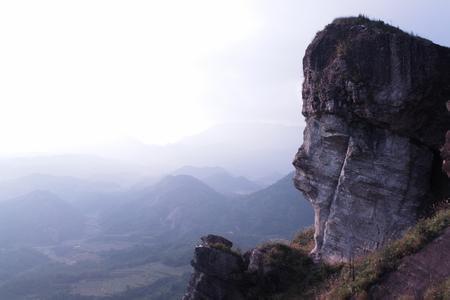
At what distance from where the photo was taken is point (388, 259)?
14469 mm

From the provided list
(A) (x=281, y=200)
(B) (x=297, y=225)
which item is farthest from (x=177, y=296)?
(A) (x=281, y=200)

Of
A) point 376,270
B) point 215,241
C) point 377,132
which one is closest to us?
point 376,270

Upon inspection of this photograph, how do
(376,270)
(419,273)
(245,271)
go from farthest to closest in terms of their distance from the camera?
(245,271) → (376,270) → (419,273)

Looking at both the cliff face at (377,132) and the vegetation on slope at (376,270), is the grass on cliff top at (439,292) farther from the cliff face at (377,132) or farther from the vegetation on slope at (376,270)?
the cliff face at (377,132)

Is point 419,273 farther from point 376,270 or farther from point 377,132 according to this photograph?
point 377,132

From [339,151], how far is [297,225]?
15584 cm

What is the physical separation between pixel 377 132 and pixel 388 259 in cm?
606

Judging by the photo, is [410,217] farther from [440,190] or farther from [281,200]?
[281,200]

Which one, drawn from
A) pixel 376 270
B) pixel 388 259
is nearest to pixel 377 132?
pixel 388 259

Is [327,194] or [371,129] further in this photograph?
[327,194]

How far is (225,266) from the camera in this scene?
64.8 feet

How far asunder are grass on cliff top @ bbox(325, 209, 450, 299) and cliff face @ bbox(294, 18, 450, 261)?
119 inches

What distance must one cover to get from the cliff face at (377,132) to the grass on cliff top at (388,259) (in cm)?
302

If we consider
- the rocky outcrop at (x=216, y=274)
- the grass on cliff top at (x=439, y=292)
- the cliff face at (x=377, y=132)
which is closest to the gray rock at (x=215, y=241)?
the rocky outcrop at (x=216, y=274)
